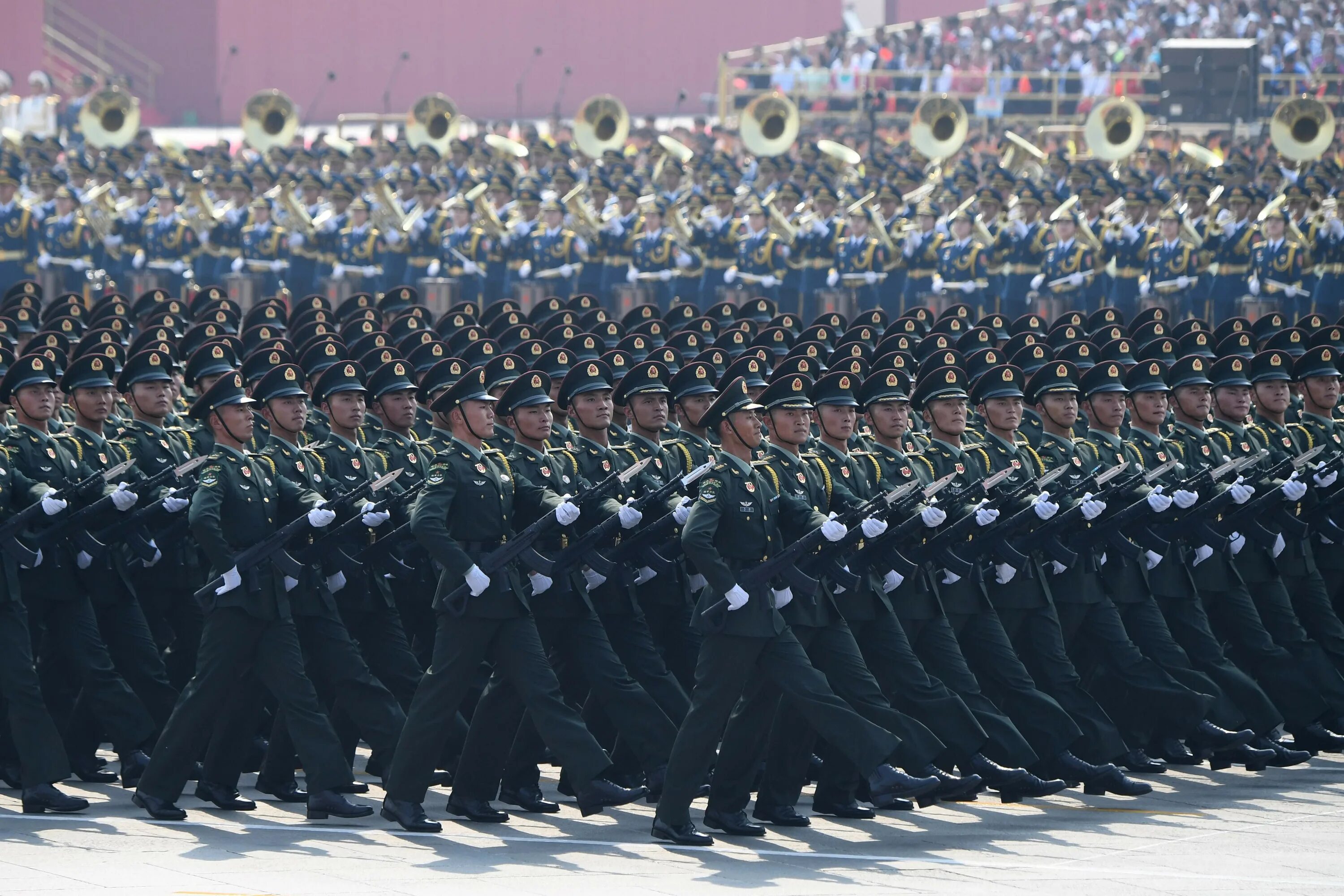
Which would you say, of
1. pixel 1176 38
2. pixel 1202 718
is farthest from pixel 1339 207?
pixel 1176 38

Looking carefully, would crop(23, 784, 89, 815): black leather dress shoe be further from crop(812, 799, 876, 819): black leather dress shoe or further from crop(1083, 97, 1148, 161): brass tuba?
crop(1083, 97, 1148, 161): brass tuba

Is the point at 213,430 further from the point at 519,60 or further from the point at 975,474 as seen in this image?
the point at 519,60

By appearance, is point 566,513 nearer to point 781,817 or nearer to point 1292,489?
point 781,817

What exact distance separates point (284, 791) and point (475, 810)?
2.99 feet

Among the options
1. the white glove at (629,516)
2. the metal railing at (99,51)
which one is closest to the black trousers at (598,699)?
the white glove at (629,516)

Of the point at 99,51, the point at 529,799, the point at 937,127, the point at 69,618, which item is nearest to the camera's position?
the point at 529,799

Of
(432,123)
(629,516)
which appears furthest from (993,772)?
(432,123)

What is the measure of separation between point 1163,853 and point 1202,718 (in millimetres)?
1629

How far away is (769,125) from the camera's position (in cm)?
3012

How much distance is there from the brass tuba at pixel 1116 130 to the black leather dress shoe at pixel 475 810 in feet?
69.1

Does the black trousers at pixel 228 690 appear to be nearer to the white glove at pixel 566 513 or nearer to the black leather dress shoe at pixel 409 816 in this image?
the black leather dress shoe at pixel 409 816

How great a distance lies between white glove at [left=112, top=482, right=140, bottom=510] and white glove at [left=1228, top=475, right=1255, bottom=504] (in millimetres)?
4795

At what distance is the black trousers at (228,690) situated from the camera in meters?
9.04

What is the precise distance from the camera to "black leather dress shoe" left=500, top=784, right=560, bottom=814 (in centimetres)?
953
